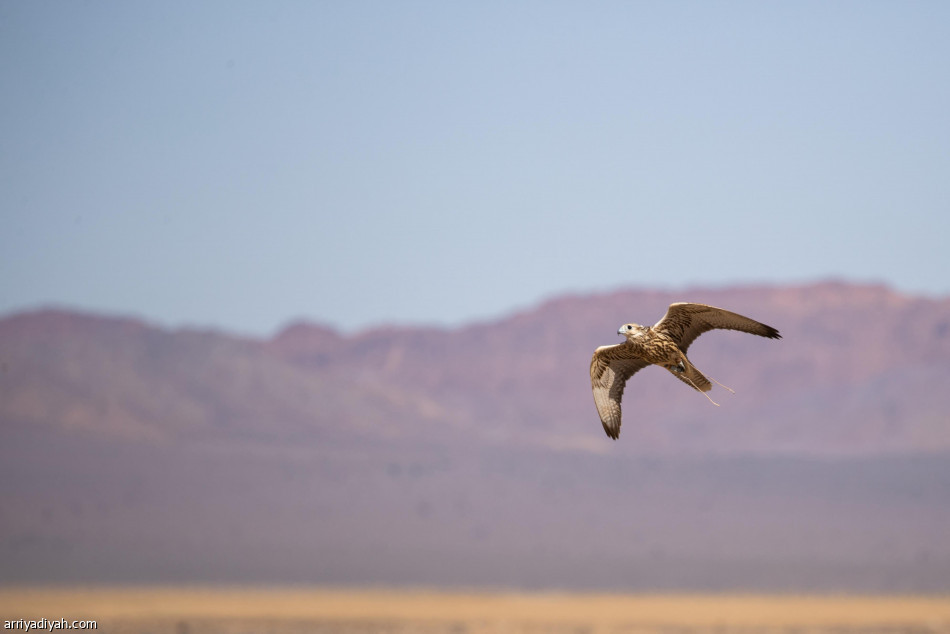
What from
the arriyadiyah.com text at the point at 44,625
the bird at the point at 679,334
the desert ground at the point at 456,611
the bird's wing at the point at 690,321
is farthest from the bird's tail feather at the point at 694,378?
the desert ground at the point at 456,611

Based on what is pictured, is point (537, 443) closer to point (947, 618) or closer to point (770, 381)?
point (770, 381)

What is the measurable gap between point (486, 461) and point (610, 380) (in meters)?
111

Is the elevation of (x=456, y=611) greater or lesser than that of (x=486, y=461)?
lesser

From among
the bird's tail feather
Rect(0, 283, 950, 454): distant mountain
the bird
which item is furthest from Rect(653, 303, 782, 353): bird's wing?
Rect(0, 283, 950, 454): distant mountain

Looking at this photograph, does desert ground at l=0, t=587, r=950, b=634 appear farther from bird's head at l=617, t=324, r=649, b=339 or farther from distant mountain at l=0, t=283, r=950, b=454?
bird's head at l=617, t=324, r=649, b=339

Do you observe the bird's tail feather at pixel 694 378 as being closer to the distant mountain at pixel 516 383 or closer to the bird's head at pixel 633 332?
the bird's head at pixel 633 332

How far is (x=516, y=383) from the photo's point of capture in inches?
6570

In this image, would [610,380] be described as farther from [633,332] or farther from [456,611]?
[456,611]

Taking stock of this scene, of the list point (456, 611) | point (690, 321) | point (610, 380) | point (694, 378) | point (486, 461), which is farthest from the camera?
point (486, 461)

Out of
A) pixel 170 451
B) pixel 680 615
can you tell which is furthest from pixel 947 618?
pixel 170 451

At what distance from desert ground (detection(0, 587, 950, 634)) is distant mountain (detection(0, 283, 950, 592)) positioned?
5143 millimetres

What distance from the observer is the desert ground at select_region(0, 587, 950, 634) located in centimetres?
7281

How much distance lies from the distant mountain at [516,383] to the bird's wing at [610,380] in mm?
113539

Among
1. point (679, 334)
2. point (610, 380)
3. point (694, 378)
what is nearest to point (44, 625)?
point (610, 380)
